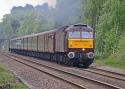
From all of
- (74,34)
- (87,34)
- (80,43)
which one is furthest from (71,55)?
(87,34)

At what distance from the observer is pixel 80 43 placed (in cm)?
2906

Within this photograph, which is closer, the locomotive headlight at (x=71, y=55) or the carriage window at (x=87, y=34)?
the locomotive headlight at (x=71, y=55)

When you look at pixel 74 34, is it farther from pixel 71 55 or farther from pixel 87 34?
pixel 71 55

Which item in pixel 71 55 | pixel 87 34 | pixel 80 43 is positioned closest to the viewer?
A: pixel 71 55

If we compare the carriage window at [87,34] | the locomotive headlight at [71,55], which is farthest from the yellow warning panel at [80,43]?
the locomotive headlight at [71,55]

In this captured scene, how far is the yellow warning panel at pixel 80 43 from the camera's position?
2883cm

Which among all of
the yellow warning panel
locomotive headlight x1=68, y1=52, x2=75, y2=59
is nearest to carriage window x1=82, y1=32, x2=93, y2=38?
the yellow warning panel

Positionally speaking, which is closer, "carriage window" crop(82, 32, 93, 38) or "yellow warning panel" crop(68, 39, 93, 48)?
"yellow warning panel" crop(68, 39, 93, 48)

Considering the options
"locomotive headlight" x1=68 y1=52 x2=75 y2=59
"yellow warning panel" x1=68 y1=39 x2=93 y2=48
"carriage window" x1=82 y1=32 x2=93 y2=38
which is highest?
"carriage window" x1=82 y1=32 x2=93 y2=38

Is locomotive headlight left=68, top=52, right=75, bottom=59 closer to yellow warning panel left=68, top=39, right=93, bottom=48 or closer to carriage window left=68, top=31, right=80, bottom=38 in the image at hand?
yellow warning panel left=68, top=39, right=93, bottom=48

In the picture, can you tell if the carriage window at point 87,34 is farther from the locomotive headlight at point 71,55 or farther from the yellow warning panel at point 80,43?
the locomotive headlight at point 71,55

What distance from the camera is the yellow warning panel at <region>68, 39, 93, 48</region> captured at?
28828mm

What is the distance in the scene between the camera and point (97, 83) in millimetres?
17250

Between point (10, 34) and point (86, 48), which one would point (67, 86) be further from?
Result: point (10, 34)
